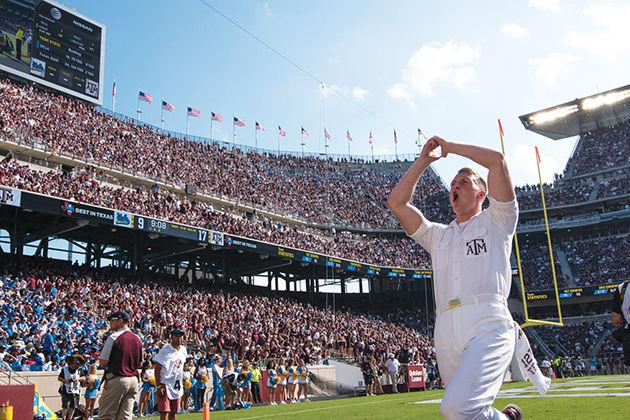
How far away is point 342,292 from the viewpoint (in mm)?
52469

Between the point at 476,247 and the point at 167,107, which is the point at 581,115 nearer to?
the point at 167,107

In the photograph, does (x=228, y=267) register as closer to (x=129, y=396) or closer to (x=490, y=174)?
(x=129, y=396)

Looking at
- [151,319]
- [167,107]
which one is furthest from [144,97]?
[151,319]

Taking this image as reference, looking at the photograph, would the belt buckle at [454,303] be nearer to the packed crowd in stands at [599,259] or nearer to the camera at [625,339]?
the camera at [625,339]

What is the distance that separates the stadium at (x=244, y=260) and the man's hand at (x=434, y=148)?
1.13 feet

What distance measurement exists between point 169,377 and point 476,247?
791 centimetres

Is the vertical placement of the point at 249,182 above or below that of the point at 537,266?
above

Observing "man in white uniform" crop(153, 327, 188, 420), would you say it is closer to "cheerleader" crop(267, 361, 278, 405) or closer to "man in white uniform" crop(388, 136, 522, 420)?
"man in white uniform" crop(388, 136, 522, 420)

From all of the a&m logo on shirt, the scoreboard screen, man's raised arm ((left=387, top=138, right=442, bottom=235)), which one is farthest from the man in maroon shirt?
the scoreboard screen

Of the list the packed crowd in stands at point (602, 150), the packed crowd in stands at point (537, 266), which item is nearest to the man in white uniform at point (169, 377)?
the packed crowd in stands at point (537, 266)

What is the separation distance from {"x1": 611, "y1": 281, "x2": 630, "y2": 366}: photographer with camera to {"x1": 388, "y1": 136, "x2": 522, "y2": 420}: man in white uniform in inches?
91.2

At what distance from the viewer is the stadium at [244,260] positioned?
19.5 meters

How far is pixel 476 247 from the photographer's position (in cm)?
401

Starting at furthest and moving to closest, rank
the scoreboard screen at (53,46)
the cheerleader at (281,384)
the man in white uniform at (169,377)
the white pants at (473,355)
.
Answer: the scoreboard screen at (53,46) → the cheerleader at (281,384) → the man in white uniform at (169,377) → the white pants at (473,355)
